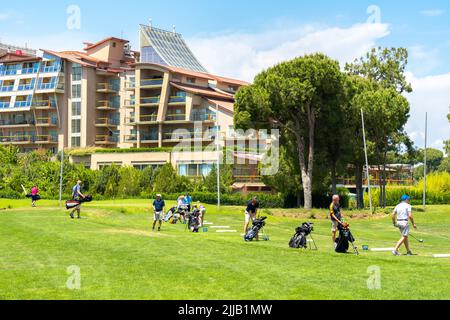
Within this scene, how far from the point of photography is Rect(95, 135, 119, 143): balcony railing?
10393 centimetres

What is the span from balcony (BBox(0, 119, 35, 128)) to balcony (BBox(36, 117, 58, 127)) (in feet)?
5.12

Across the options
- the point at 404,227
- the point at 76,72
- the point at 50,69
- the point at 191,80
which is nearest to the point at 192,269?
the point at 404,227

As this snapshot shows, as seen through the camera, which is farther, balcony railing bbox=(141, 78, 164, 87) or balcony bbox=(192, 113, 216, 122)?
balcony railing bbox=(141, 78, 164, 87)

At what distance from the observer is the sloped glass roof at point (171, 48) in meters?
107

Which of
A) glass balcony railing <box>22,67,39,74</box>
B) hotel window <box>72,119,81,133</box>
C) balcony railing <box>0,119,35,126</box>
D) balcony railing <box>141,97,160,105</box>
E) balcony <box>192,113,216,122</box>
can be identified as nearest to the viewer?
balcony <box>192,113,216,122</box>

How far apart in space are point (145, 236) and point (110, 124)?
77.7 m

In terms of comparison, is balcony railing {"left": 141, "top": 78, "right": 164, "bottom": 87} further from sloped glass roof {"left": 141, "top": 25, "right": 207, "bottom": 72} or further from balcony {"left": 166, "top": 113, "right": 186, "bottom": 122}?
sloped glass roof {"left": 141, "top": 25, "right": 207, "bottom": 72}

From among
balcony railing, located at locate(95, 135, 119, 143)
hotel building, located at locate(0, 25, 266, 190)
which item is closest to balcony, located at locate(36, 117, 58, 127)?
hotel building, located at locate(0, 25, 266, 190)

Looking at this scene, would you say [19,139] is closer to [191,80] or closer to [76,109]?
[76,109]

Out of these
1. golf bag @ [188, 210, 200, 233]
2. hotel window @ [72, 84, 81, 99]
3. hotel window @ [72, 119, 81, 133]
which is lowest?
golf bag @ [188, 210, 200, 233]

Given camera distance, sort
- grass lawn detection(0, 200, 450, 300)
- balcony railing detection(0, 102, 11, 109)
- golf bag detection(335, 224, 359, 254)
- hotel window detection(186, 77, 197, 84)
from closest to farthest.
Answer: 1. grass lawn detection(0, 200, 450, 300)
2. golf bag detection(335, 224, 359, 254)
3. hotel window detection(186, 77, 197, 84)
4. balcony railing detection(0, 102, 11, 109)

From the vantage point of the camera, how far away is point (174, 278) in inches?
670

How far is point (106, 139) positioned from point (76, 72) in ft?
36.6

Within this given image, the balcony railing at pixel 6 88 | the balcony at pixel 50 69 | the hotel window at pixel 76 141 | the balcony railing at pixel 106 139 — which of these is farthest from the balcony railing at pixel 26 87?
the balcony railing at pixel 106 139
